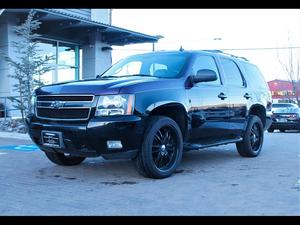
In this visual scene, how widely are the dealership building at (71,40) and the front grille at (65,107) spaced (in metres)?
10.2

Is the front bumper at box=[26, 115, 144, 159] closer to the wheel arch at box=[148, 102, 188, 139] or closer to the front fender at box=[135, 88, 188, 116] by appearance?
the front fender at box=[135, 88, 188, 116]

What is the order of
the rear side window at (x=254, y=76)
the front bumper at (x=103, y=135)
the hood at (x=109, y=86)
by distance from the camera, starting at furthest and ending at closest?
1. the rear side window at (x=254, y=76)
2. the hood at (x=109, y=86)
3. the front bumper at (x=103, y=135)

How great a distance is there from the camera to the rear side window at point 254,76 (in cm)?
907

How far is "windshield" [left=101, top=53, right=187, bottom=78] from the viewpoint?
23.4 ft

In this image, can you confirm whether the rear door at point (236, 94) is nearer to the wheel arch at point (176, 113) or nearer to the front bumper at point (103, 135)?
the wheel arch at point (176, 113)

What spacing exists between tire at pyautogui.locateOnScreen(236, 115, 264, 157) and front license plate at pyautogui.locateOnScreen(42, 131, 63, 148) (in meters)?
3.81

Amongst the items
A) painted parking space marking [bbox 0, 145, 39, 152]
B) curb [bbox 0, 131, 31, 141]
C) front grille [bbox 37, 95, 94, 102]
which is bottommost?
curb [bbox 0, 131, 31, 141]

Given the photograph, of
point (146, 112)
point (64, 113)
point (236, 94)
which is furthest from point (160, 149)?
point (236, 94)

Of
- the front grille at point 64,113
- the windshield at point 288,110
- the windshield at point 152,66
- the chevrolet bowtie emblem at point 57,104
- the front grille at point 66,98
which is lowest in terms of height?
the windshield at point 288,110

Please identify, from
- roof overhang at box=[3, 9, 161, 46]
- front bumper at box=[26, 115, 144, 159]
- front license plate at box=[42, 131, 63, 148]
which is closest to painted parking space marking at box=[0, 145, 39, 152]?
front license plate at box=[42, 131, 63, 148]

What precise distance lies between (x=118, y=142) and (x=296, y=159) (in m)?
4.07

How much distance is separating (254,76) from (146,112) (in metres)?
4.01

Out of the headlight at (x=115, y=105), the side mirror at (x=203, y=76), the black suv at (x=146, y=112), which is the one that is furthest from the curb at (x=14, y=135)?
the headlight at (x=115, y=105)
